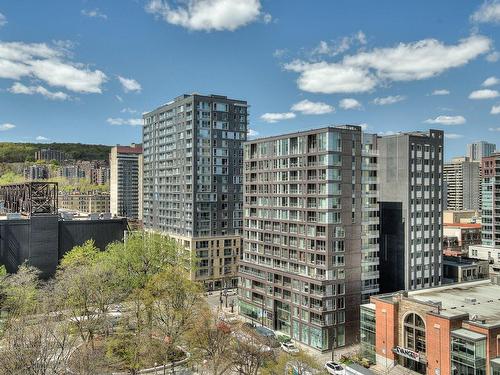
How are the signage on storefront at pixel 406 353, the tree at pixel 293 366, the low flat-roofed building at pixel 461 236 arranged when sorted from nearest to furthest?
the tree at pixel 293 366 → the signage on storefront at pixel 406 353 → the low flat-roofed building at pixel 461 236

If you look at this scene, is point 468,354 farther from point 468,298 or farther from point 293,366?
point 293,366

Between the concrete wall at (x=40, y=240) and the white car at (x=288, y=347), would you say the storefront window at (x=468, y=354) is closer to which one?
the white car at (x=288, y=347)

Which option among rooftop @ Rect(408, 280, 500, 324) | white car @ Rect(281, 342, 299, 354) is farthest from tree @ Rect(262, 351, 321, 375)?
rooftop @ Rect(408, 280, 500, 324)

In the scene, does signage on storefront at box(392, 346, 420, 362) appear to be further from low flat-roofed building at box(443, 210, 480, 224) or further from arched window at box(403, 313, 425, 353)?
low flat-roofed building at box(443, 210, 480, 224)

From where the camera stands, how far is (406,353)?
56312mm

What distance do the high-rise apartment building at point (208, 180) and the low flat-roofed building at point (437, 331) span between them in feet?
171

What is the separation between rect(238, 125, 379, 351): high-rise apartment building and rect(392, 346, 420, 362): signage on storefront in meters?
11.5

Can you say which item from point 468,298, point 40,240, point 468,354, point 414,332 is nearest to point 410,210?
point 468,298

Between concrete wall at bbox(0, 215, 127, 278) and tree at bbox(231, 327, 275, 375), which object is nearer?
tree at bbox(231, 327, 275, 375)

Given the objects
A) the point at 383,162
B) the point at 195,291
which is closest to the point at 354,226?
the point at 383,162

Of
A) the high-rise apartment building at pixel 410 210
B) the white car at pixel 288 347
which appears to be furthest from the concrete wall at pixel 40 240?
the high-rise apartment building at pixel 410 210

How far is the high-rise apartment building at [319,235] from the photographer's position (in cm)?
6725

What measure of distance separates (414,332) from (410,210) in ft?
82.6

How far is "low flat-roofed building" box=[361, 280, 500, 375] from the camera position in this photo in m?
48.4
